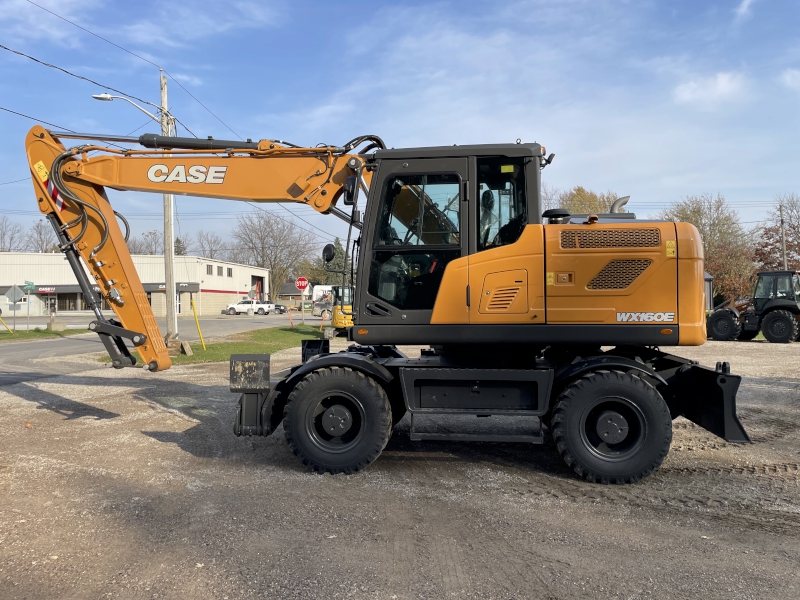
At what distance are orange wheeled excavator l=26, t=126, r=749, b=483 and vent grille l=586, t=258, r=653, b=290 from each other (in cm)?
1

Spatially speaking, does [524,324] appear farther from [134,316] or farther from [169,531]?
[134,316]

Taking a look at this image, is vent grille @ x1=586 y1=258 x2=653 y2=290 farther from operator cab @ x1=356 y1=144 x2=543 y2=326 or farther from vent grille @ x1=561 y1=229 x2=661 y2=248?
operator cab @ x1=356 y1=144 x2=543 y2=326

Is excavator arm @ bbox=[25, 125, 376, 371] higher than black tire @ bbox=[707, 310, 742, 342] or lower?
higher

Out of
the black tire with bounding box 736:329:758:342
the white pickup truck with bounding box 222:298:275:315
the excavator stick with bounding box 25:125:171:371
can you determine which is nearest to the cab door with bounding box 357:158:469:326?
the excavator stick with bounding box 25:125:171:371

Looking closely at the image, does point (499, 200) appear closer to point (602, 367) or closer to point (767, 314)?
point (602, 367)

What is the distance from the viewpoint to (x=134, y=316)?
6.91m

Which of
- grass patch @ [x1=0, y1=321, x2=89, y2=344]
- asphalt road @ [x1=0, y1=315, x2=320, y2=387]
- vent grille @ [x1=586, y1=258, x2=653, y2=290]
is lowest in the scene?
asphalt road @ [x1=0, y1=315, x2=320, y2=387]

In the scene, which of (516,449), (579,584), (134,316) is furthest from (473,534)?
(134,316)

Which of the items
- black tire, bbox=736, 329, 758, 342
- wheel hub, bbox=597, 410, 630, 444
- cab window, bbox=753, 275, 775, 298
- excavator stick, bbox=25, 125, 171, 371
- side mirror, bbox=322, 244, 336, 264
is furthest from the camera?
black tire, bbox=736, 329, 758, 342

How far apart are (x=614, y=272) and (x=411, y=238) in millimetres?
1866

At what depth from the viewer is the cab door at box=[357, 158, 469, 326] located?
18.4 feet

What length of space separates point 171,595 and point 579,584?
2.34 metres

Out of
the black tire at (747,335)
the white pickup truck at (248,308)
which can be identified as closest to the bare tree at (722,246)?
the black tire at (747,335)

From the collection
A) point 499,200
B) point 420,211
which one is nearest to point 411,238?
point 420,211
